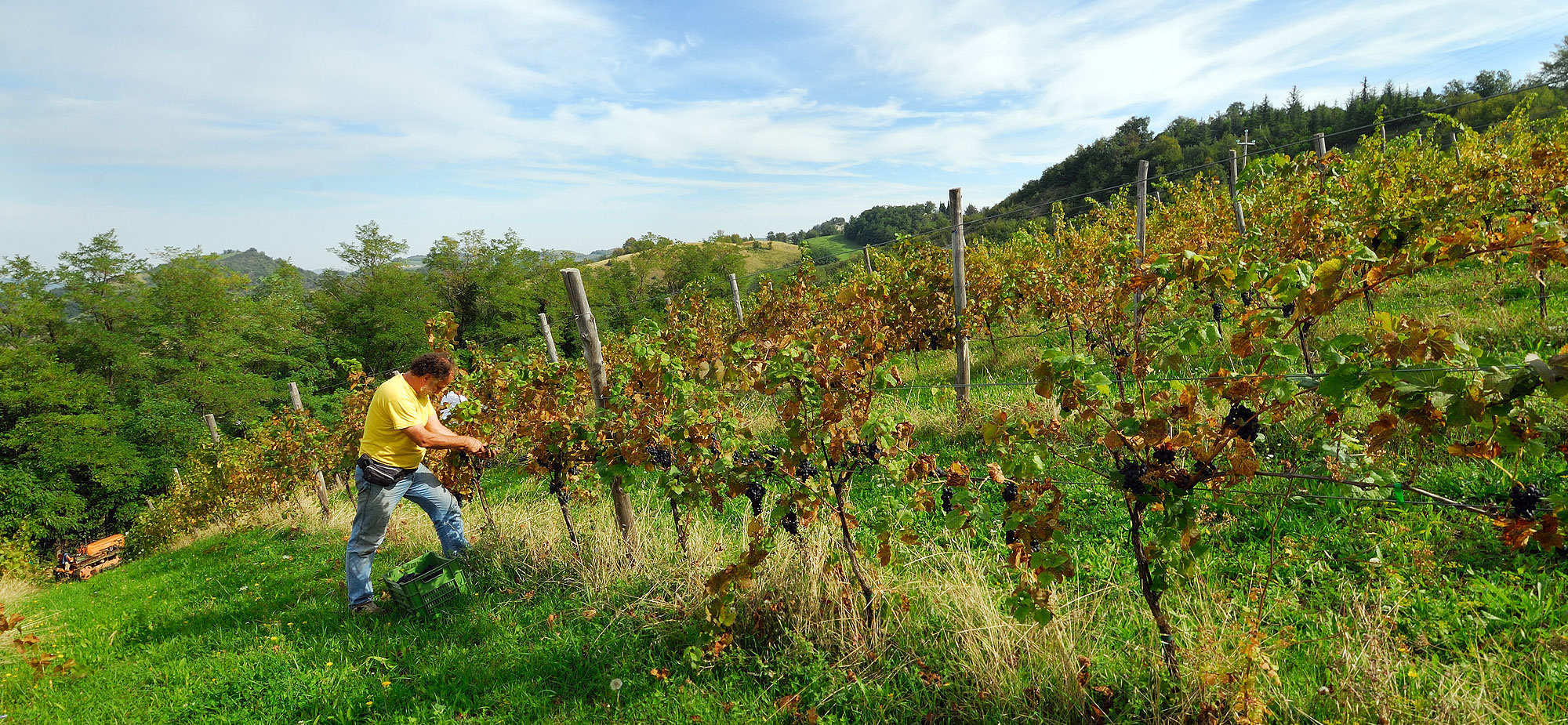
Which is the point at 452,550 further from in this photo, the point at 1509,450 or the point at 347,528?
the point at 1509,450

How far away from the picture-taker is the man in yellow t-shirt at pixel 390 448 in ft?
12.3

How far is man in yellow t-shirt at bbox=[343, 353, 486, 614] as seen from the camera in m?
3.73

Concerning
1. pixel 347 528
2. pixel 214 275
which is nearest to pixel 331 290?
pixel 214 275

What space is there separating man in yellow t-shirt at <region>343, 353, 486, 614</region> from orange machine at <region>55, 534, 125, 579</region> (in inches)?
589

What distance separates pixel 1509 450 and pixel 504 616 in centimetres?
397

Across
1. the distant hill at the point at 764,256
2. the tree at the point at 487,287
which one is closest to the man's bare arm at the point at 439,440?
the tree at the point at 487,287

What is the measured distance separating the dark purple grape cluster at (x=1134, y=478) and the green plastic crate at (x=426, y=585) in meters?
3.62

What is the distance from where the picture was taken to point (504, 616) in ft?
11.5

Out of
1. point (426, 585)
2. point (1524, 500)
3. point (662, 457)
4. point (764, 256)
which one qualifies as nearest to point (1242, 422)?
point (1524, 500)

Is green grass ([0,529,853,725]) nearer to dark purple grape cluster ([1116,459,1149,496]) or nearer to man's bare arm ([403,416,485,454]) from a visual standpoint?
man's bare arm ([403,416,485,454])

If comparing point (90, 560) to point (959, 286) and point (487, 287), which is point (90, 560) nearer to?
point (487, 287)

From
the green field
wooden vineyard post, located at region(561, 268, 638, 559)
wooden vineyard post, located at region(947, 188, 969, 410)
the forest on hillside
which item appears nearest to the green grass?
the green field

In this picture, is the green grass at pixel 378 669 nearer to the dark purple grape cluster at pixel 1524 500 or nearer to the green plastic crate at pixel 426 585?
the green plastic crate at pixel 426 585

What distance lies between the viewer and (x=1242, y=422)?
5.90 ft
